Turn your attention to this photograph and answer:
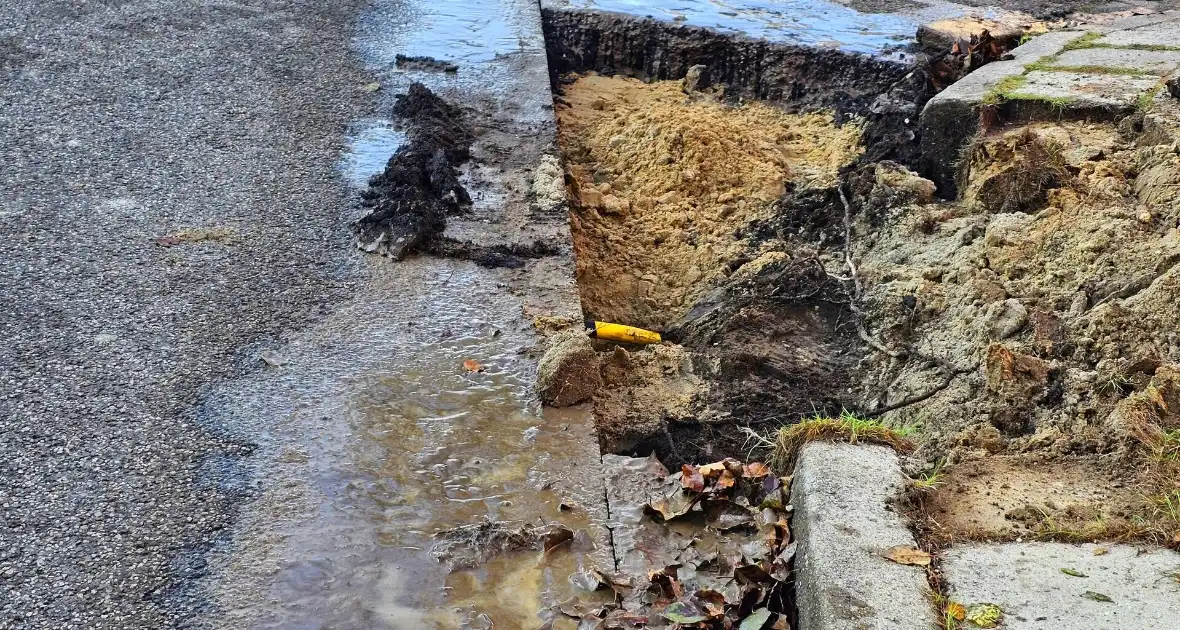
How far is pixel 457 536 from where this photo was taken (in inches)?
100.0

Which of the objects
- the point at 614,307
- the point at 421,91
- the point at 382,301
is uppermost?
the point at 421,91

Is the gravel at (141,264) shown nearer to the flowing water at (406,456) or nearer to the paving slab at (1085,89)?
the flowing water at (406,456)

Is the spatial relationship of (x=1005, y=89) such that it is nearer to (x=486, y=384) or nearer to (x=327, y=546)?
(x=486, y=384)

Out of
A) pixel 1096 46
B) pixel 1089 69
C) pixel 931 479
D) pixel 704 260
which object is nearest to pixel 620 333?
pixel 704 260

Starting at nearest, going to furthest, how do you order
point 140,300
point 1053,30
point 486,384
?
1. point 486,384
2. point 140,300
3. point 1053,30

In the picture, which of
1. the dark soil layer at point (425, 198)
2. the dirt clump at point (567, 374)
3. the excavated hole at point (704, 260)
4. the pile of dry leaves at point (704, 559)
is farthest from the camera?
the dark soil layer at point (425, 198)

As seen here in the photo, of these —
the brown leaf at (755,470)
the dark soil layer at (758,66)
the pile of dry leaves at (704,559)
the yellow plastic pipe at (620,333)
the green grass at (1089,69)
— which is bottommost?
the yellow plastic pipe at (620,333)

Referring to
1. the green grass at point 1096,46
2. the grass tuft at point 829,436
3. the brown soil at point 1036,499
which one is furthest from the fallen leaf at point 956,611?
the green grass at point 1096,46

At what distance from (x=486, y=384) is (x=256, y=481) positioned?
776 millimetres

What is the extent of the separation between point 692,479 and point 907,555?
0.75 m

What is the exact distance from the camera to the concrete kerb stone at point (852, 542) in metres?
2.08

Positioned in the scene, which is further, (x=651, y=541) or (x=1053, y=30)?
(x=1053, y=30)

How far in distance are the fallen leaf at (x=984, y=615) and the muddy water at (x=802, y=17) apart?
4.65 metres

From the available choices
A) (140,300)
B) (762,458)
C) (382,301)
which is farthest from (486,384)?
(140,300)
